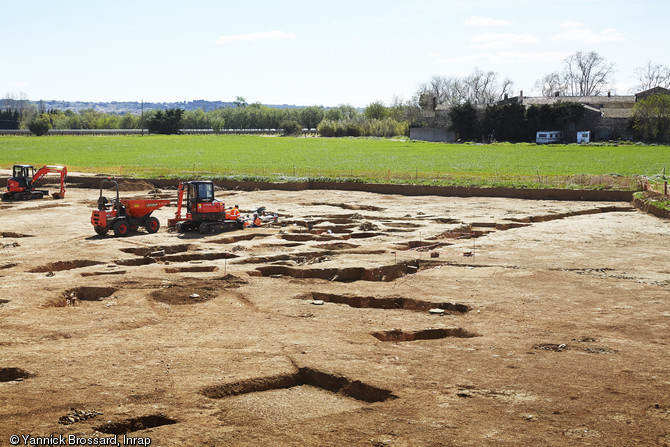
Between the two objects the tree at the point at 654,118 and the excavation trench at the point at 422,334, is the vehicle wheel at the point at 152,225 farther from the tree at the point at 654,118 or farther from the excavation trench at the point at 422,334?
the tree at the point at 654,118

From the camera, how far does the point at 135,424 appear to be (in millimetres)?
8820

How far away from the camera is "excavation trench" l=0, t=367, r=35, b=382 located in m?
10.5

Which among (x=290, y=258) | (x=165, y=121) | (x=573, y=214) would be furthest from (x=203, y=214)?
(x=165, y=121)

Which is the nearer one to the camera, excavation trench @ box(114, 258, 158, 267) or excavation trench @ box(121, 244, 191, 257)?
excavation trench @ box(114, 258, 158, 267)

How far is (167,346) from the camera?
39.9 feet

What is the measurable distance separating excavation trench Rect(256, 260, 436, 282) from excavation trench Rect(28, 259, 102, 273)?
18.1ft

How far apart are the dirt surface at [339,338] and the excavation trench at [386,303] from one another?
0.04 m

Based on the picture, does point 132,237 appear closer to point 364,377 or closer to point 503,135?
point 364,377

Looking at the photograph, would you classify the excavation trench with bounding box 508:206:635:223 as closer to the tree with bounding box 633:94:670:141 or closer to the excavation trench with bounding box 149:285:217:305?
the excavation trench with bounding box 149:285:217:305

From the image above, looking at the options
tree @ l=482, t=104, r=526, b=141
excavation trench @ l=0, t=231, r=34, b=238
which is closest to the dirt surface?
excavation trench @ l=0, t=231, r=34, b=238

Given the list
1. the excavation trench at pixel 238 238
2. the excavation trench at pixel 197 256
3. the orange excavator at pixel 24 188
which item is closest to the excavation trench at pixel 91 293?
the excavation trench at pixel 197 256

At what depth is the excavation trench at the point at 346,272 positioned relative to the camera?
18.9 m

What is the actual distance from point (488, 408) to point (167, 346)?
5.93 metres

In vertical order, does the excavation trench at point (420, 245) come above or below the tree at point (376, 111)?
below
